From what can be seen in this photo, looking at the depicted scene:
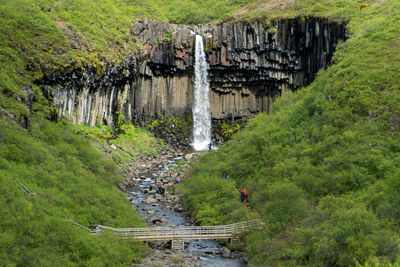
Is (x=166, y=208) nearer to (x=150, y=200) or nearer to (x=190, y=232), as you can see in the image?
(x=150, y=200)

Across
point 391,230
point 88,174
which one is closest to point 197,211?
point 88,174

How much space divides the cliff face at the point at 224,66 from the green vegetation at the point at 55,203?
2152 cm

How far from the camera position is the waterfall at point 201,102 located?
66375mm

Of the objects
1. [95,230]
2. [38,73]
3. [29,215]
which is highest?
[38,73]

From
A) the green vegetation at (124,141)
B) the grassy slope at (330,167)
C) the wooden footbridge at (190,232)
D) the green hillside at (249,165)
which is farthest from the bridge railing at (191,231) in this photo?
the green vegetation at (124,141)

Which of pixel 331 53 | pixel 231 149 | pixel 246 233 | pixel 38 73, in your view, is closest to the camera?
pixel 246 233

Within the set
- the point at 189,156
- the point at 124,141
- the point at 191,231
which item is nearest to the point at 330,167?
the point at 191,231

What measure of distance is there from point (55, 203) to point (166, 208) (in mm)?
14421

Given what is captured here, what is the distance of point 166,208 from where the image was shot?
4031 cm

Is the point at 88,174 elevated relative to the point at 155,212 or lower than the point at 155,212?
elevated

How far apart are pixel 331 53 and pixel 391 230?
33136mm

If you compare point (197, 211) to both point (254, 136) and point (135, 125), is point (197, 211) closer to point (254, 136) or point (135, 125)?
point (254, 136)

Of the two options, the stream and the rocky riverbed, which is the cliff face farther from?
the stream

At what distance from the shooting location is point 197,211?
37.1 meters
